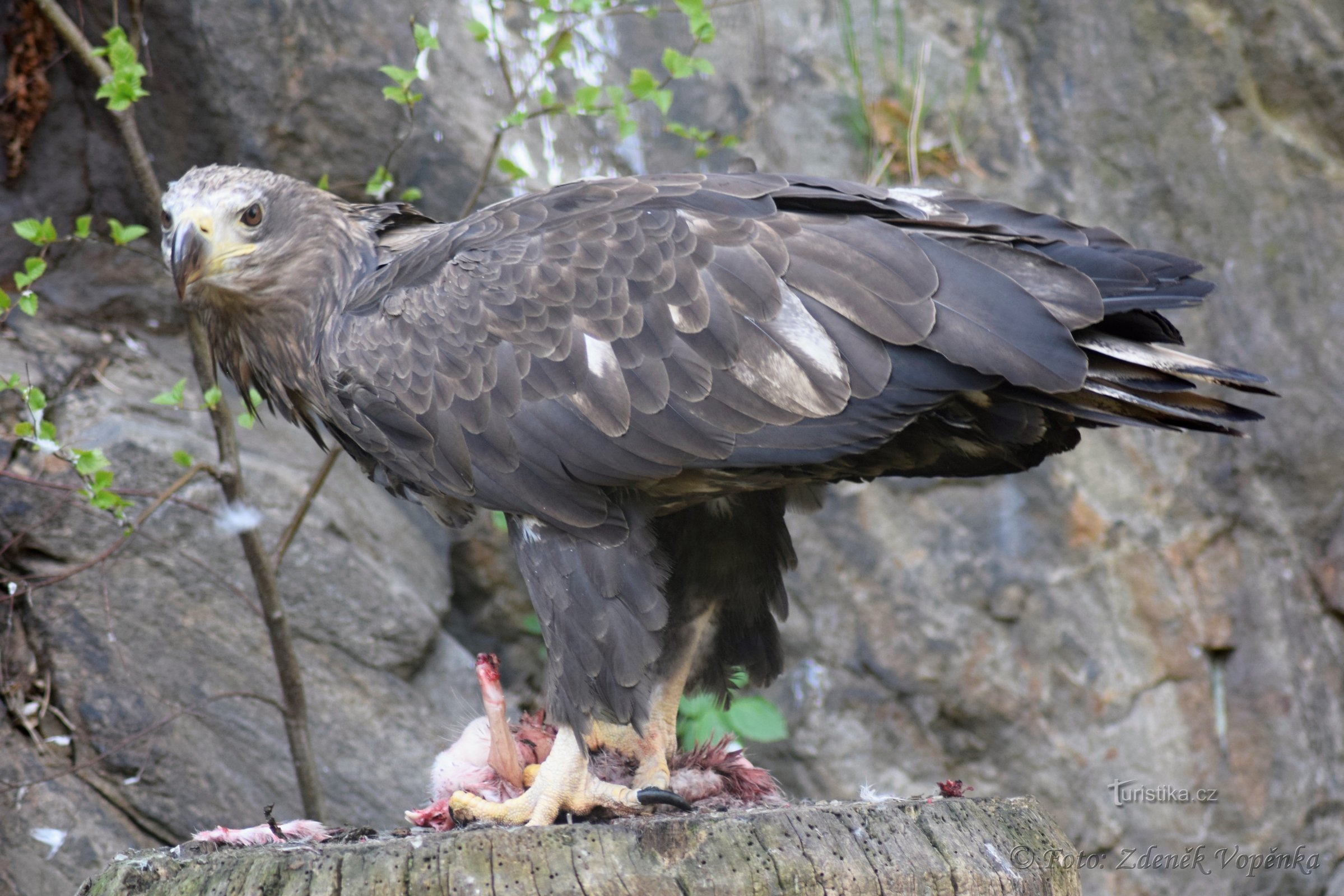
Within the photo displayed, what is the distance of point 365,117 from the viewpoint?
16.1 ft

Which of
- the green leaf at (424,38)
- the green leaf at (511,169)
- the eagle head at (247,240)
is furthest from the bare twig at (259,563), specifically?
the green leaf at (511,169)

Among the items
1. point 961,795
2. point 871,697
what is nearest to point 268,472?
point 871,697

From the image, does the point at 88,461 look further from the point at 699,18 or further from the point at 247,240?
the point at 699,18

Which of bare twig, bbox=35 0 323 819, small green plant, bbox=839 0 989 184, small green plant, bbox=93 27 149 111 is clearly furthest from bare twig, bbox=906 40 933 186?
small green plant, bbox=93 27 149 111

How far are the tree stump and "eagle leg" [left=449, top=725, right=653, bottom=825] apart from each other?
43 centimetres

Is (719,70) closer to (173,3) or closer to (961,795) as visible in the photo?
(173,3)

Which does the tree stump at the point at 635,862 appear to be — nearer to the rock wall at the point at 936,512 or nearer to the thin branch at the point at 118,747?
the thin branch at the point at 118,747

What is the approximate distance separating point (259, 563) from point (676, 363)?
1797mm

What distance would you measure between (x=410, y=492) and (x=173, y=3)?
2.91 metres

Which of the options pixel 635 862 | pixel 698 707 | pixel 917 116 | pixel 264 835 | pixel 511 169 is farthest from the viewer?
pixel 917 116

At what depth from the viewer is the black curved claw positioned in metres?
2.38

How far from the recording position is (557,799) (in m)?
2.48

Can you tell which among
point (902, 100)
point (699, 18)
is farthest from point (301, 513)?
point (902, 100)

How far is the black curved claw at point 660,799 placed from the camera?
238 cm
